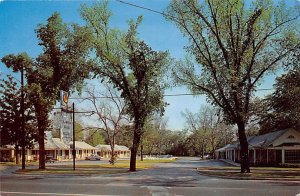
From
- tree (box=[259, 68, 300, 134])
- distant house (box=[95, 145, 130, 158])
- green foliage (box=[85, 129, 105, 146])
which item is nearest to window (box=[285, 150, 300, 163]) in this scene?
tree (box=[259, 68, 300, 134])

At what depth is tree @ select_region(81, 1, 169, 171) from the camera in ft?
106

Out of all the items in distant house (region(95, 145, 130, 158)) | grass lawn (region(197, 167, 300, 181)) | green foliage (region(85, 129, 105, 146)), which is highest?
grass lawn (region(197, 167, 300, 181))

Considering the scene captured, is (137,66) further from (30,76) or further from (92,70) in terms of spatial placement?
(30,76)

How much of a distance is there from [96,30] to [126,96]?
6.20 metres

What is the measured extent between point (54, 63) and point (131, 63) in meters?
7.86

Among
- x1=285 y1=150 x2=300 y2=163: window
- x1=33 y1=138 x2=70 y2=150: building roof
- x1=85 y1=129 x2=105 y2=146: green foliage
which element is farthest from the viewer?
x1=85 y1=129 x2=105 y2=146: green foliage

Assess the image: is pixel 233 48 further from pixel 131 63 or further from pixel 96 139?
pixel 96 139

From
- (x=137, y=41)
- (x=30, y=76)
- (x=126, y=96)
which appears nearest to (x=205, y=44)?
(x=137, y=41)

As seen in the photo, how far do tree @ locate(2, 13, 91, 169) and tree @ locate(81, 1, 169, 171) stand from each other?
1.88 metres

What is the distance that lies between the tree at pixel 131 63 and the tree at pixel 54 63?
1.88m

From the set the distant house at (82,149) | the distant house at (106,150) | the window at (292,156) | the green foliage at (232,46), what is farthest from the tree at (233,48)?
the distant house at (106,150)

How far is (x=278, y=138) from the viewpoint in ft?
132

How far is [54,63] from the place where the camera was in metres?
35.6

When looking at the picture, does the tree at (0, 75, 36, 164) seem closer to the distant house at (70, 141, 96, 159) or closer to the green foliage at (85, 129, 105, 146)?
the distant house at (70, 141, 96, 159)
